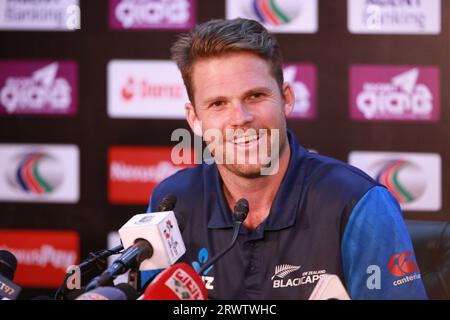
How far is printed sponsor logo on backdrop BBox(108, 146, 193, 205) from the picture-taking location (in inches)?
129

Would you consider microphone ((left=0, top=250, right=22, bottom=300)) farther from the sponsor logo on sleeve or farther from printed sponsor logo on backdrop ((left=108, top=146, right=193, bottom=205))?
printed sponsor logo on backdrop ((left=108, top=146, right=193, bottom=205))

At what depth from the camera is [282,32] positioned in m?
3.18

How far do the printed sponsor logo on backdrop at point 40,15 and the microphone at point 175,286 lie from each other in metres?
2.47

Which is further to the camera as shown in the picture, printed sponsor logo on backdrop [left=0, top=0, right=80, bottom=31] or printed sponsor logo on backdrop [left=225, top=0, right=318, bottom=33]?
printed sponsor logo on backdrop [left=0, top=0, right=80, bottom=31]

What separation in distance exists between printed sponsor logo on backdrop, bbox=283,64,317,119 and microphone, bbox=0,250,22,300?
2.02m

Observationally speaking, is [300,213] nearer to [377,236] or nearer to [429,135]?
[377,236]

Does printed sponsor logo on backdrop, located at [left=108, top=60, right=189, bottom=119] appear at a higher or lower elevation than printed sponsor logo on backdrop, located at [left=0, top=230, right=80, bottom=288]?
higher

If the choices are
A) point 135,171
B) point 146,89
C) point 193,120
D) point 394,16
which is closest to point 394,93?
point 394,16

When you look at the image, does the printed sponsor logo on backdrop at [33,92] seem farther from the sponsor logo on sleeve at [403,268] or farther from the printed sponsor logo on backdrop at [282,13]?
the sponsor logo on sleeve at [403,268]

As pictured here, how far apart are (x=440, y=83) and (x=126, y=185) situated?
164cm

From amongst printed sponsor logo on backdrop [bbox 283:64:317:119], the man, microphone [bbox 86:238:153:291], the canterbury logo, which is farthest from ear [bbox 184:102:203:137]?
printed sponsor logo on backdrop [bbox 283:64:317:119]

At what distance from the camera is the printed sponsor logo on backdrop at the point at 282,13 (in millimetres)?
3150

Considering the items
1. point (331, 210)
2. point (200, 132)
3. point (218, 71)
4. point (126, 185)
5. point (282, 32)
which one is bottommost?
point (126, 185)

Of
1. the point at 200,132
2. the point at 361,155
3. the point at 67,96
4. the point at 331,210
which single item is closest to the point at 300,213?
the point at 331,210
